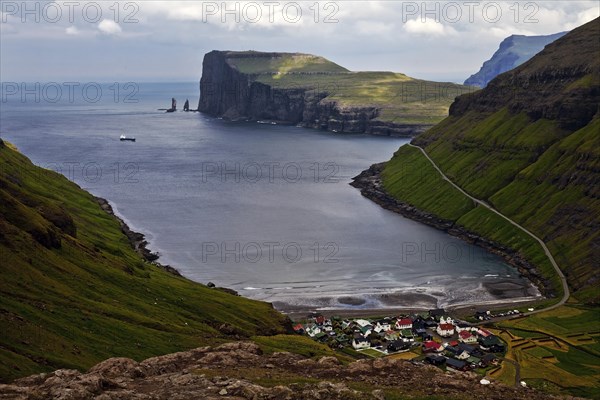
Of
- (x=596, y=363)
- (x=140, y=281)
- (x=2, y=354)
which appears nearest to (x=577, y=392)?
(x=596, y=363)

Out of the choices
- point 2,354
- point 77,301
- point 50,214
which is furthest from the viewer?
point 50,214

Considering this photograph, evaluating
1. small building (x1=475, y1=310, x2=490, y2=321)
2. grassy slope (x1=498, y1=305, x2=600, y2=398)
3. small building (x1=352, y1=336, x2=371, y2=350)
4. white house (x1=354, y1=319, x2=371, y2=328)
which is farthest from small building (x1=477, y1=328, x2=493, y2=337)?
small building (x1=352, y1=336, x2=371, y2=350)

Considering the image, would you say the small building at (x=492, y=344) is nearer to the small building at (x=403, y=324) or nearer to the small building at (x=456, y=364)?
the small building at (x=456, y=364)

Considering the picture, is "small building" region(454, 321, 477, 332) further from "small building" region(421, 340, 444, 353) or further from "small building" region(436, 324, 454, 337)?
"small building" region(421, 340, 444, 353)

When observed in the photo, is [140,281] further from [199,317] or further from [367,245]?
[367,245]

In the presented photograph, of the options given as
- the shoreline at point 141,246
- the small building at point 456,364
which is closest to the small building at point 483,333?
the small building at point 456,364

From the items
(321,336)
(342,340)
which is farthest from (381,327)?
(321,336)
